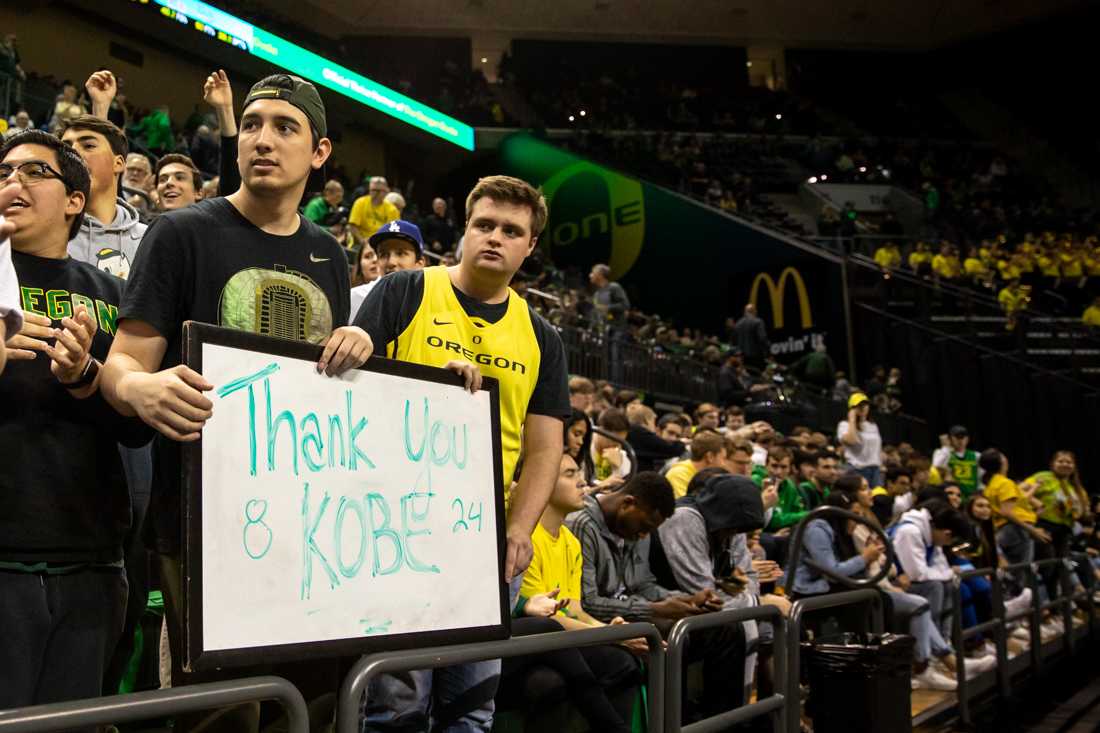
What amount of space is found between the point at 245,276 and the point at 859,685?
291 cm

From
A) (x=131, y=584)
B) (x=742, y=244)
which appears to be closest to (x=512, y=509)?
(x=131, y=584)

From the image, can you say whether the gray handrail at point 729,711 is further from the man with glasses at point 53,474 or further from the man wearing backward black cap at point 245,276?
the man with glasses at point 53,474

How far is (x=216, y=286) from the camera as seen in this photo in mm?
2160

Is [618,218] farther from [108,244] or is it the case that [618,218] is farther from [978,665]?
[108,244]

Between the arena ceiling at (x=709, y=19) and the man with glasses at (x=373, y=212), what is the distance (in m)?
17.1

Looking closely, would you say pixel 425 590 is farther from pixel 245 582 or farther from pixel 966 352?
pixel 966 352

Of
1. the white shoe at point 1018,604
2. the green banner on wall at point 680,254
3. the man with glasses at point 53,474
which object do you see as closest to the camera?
the man with glasses at point 53,474

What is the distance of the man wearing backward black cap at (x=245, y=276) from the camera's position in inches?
81.4

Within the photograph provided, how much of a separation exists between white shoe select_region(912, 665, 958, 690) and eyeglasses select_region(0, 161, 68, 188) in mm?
6262

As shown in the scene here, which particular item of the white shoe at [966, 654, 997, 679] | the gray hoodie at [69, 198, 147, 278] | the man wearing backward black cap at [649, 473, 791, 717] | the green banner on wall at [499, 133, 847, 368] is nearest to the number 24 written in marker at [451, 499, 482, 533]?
the gray hoodie at [69, 198, 147, 278]

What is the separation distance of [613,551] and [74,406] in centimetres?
275

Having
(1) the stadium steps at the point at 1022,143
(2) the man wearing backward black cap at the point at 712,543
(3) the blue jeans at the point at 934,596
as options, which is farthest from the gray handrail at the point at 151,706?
(1) the stadium steps at the point at 1022,143

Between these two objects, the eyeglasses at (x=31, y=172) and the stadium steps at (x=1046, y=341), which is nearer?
the eyeglasses at (x=31, y=172)

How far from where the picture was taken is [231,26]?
17812 millimetres
